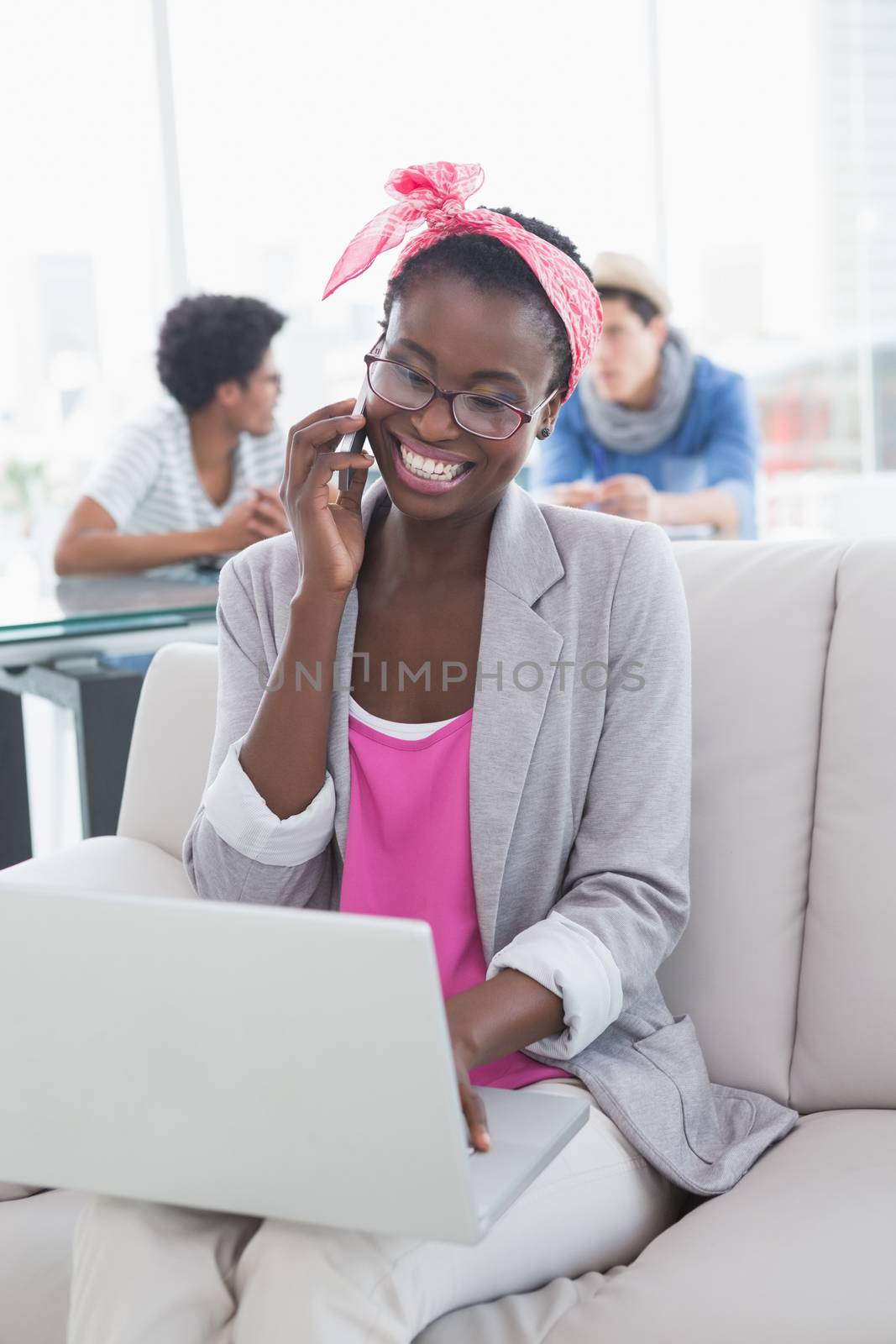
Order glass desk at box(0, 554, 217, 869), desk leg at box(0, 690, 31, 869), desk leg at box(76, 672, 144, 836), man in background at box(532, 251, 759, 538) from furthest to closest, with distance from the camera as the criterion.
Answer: man in background at box(532, 251, 759, 538) < desk leg at box(0, 690, 31, 869) < desk leg at box(76, 672, 144, 836) < glass desk at box(0, 554, 217, 869)

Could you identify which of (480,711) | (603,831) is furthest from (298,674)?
(603,831)

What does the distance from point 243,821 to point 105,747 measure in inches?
39.2

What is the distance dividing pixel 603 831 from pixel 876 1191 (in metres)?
0.36

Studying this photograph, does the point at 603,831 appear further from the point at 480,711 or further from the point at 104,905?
the point at 104,905

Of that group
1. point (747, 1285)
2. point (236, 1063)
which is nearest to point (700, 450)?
point (747, 1285)

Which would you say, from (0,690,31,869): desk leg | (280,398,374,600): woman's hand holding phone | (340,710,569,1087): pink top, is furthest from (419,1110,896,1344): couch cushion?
(0,690,31,869): desk leg

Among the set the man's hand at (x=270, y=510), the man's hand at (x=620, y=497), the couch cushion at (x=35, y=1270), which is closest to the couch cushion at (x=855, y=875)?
the couch cushion at (x=35, y=1270)

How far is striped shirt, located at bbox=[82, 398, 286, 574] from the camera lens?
290 cm

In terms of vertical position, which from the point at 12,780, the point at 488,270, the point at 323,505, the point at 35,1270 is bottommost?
the point at 35,1270

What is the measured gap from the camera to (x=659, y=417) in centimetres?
333

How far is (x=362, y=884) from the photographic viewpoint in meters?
1.27

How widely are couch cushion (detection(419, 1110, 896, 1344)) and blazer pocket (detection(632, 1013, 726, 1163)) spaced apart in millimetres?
65

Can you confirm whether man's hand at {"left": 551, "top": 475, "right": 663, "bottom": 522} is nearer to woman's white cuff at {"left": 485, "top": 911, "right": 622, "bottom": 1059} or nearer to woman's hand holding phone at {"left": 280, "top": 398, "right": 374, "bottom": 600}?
woman's hand holding phone at {"left": 280, "top": 398, "right": 374, "bottom": 600}

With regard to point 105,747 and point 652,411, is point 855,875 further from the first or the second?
point 652,411
